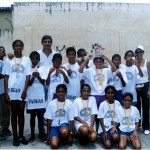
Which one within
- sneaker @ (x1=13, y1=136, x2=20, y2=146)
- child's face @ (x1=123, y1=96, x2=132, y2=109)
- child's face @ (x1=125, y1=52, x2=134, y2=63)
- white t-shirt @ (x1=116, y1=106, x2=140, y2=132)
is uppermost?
child's face @ (x1=125, y1=52, x2=134, y2=63)

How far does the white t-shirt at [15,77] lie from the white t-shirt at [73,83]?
0.80 m

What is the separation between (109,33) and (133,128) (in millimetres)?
8045

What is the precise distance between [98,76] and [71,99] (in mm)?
647

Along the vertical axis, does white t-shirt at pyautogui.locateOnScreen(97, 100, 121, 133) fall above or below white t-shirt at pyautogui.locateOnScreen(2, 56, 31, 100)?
below

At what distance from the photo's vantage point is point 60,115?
4863 mm

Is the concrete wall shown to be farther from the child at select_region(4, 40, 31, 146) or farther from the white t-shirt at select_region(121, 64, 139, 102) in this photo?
the child at select_region(4, 40, 31, 146)

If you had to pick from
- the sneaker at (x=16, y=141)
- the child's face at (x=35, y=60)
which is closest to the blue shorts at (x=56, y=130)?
the sneaker at (x=16, y=141)

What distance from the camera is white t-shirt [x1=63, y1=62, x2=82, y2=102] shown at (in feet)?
16.9

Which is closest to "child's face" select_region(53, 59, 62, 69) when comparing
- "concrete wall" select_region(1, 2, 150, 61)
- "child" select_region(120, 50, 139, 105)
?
"child" select_region(120, 50, 139, 105)

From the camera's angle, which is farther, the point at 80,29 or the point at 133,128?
the point at 80,29

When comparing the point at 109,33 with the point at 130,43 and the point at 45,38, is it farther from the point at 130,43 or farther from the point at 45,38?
the point at 45,38

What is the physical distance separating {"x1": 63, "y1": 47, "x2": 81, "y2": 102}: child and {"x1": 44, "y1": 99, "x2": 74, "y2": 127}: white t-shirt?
12.2 inches

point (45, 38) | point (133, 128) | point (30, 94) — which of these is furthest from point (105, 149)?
point (45, 38)

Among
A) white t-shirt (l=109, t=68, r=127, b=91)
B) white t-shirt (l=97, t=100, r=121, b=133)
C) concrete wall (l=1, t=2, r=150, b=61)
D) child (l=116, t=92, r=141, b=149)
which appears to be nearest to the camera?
child (l=116, t=92, r=141, b=149)
